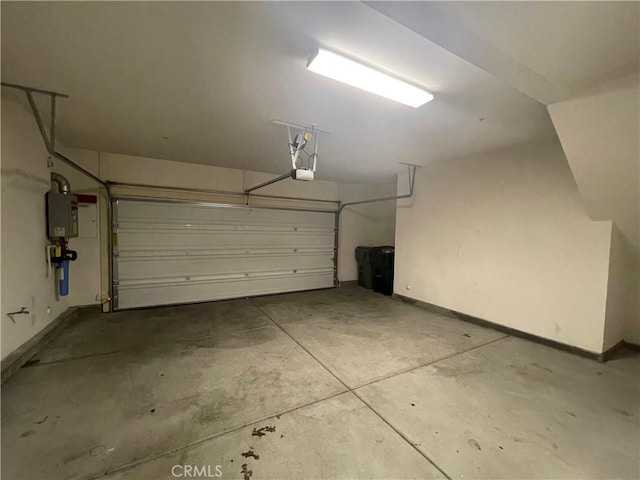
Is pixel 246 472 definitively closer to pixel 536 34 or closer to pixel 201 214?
pixel 536 34

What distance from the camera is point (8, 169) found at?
2.38m

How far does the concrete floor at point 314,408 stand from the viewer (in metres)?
1.46

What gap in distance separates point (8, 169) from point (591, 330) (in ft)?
20.0

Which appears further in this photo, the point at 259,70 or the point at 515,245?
the point at 515,245

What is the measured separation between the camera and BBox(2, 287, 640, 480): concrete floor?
1458 millimetres

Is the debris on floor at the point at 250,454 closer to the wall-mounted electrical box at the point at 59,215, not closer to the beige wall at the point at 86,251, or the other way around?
the wall-mounted electrical box at the point at 59,215

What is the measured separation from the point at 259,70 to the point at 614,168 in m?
3.00

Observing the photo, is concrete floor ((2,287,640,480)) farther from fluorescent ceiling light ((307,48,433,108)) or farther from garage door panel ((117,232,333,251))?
fluorescent ceiling light ((307,48,433,108))

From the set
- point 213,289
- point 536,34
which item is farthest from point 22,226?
point 536,34

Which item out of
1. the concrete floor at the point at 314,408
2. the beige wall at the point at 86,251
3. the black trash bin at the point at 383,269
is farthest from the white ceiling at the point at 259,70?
the black trash bin at the point at 383,269

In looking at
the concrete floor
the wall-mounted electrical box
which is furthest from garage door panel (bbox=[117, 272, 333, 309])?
the wall-mounted electrical box

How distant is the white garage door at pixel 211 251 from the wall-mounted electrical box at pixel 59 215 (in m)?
0.88

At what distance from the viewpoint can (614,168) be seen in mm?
2139

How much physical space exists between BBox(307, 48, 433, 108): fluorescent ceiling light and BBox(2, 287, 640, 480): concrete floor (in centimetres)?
245
